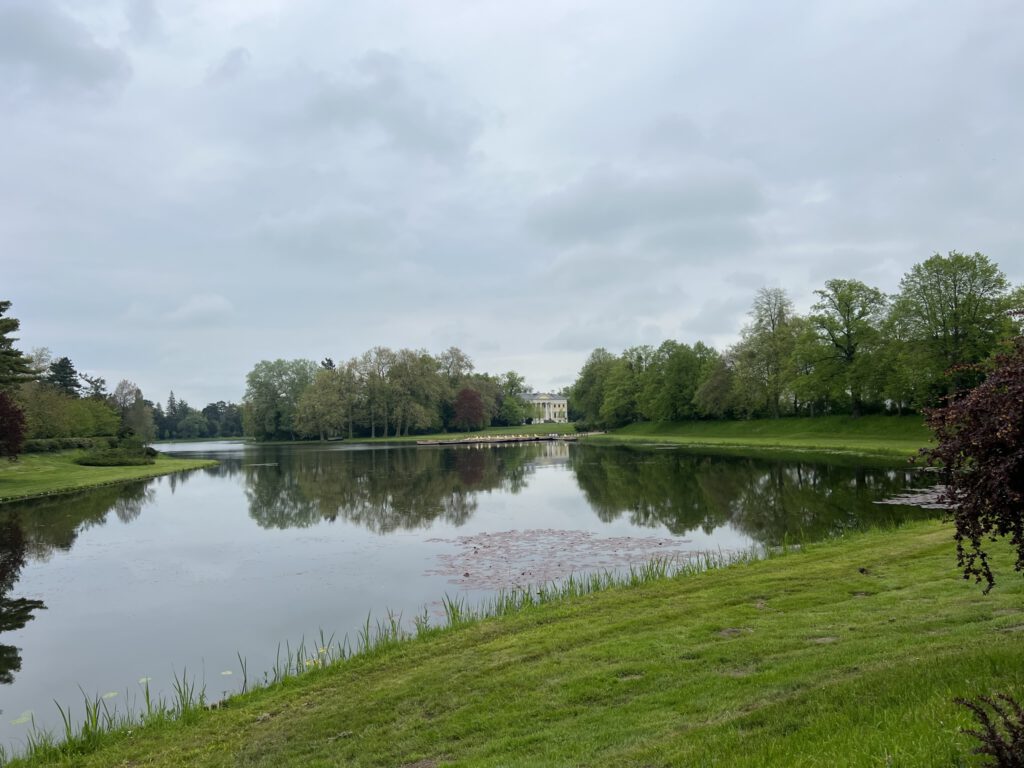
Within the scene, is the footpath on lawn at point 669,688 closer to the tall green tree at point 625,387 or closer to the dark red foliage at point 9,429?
the dark red foliage at point 9,429

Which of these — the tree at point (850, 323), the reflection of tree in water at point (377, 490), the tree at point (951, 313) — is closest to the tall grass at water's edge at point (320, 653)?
the reflection of tree in water at point (377, 490)

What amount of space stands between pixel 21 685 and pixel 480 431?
115923 millimetres

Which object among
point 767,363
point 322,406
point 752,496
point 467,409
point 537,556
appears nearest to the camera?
point 537,556

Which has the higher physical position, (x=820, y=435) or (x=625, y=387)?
(x=625, y=387)

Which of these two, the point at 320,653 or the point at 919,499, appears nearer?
the point at 320,653

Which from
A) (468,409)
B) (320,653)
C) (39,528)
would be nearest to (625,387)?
(468,409)

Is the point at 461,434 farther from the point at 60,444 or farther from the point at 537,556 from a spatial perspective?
the point at 537,556

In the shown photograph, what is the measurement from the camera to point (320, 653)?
404 inches

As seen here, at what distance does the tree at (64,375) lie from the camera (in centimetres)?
8450

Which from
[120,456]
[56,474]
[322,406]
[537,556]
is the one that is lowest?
[537,556]

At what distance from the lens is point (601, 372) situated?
112000 mm

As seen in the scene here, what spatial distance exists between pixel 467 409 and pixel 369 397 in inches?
796

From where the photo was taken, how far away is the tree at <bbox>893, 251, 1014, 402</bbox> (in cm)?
4522

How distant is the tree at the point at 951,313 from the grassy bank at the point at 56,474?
5653 centimetres
